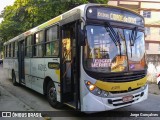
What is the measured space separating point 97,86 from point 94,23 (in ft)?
5.14

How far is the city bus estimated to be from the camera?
6.11 meters

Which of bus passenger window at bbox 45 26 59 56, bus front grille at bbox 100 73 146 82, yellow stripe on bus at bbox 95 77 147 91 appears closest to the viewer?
yellow stripe on bus at bbox 95 77 147 91

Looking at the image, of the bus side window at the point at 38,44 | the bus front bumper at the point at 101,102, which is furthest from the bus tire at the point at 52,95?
the bus front bumper at the point at 101,102

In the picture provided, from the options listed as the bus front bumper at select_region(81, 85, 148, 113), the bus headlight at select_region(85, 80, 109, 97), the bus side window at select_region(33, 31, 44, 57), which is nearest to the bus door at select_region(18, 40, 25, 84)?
the bus side window at select_region(33, 31, 44, 57)

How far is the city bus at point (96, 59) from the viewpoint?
20.0ft

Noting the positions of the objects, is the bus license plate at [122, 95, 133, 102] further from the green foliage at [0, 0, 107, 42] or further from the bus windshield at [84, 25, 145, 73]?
the green foliage at [0, 0, 107, 42]

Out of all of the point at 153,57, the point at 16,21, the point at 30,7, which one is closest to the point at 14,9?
the point at 16,21

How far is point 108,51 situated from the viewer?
6.36 meters

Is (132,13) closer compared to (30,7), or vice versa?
(132,13)

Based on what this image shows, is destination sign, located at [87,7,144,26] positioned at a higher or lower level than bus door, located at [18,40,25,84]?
higher

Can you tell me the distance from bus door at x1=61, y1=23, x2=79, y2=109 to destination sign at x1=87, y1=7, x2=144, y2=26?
0.75 metres

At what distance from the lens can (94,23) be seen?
6.25m

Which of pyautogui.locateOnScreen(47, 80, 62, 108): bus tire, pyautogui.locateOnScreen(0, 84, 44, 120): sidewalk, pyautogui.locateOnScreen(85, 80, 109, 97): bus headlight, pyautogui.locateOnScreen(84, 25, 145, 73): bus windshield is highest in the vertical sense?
pyautogui.locateOnScreen(84, 25, 145, 73): bus windshield

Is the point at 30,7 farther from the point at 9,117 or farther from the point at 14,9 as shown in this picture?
the point at 9,117
